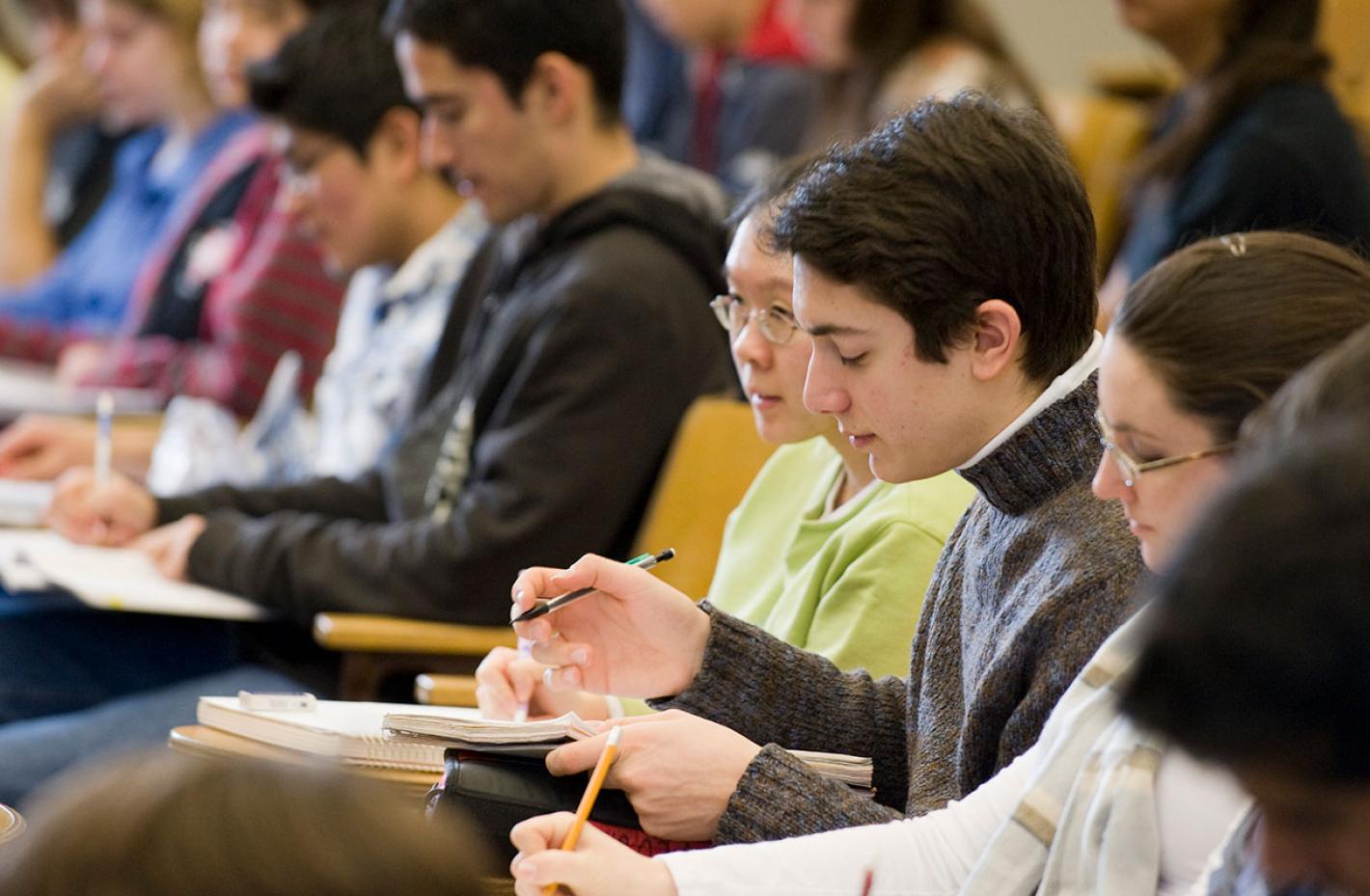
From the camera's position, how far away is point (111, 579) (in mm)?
2318

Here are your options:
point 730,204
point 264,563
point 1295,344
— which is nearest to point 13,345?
point 264,563

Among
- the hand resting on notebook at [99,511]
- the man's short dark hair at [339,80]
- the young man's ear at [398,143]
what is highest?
the man's short dark hair at [339,80]

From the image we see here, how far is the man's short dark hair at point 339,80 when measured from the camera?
2873 mm

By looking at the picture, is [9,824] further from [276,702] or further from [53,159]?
[53,159]

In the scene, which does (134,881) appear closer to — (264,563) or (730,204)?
(264,563)

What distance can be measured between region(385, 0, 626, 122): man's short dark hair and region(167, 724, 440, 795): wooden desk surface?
46.3 inches

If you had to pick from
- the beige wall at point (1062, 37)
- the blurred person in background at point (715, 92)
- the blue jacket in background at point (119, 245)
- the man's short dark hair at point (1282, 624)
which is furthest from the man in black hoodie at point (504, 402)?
the beige wall at point (1062, 37)

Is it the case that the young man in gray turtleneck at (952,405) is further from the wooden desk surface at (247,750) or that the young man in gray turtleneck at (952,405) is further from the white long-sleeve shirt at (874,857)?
the wooden desk surface at (247,750)

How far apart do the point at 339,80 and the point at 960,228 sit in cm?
180

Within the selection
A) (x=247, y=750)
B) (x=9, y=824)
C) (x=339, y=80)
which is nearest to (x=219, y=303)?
(x=339, y=80)

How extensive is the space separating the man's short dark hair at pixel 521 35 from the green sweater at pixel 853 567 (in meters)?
0.90

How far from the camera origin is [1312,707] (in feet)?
2.03

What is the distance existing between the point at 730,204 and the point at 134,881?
6.42 feet

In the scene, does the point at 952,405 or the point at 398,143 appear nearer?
the point at 952,405
